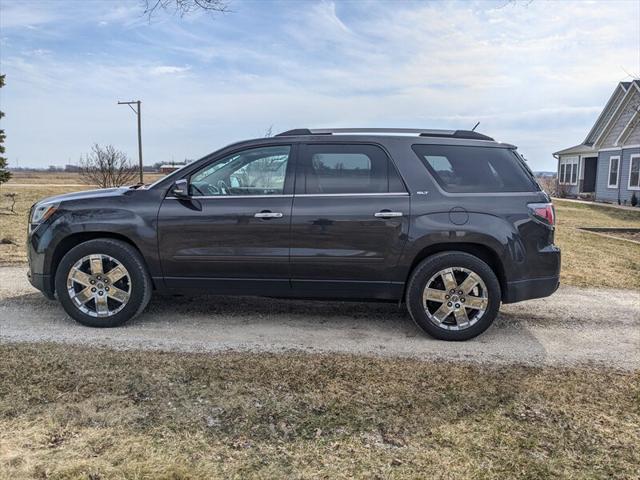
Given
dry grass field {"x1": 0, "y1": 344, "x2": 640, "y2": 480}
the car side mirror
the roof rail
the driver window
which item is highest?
the roof rail

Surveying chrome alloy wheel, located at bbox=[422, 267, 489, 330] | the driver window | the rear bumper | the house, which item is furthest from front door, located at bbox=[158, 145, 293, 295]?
the house

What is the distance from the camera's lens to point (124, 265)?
4.68m

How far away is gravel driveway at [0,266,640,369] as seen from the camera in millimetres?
4336

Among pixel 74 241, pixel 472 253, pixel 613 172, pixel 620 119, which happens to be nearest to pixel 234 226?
pixel 74 241

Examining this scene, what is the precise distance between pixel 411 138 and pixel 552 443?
A: 110 inches

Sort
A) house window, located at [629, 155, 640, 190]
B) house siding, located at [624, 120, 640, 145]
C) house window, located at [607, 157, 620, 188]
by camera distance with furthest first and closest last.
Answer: house window, located at [607, 157, 620, 188] < house siding, located at [624, 120, 640, 145] < house window, located at [629, 155, 640, 190]

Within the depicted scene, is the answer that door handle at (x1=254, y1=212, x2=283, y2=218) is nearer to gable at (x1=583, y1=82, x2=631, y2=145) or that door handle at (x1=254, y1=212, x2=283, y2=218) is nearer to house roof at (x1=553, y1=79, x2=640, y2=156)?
house roof at (x1=553, y1=79, x2=640, y2=156)

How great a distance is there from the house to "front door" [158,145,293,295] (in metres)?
20.2

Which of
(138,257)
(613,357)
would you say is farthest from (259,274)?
(613,357)

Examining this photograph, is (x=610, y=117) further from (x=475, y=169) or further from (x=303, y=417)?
(x=303, y=417)

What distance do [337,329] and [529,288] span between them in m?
1.79

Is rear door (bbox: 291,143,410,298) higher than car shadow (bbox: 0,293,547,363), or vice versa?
rear door (bbox: 291,143,410,298)

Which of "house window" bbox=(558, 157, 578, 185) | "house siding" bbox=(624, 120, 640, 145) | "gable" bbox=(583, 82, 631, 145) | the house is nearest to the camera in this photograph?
"house siding" bbox=(624, 120, 640, 145)

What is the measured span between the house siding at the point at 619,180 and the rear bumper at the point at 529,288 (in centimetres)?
2117
